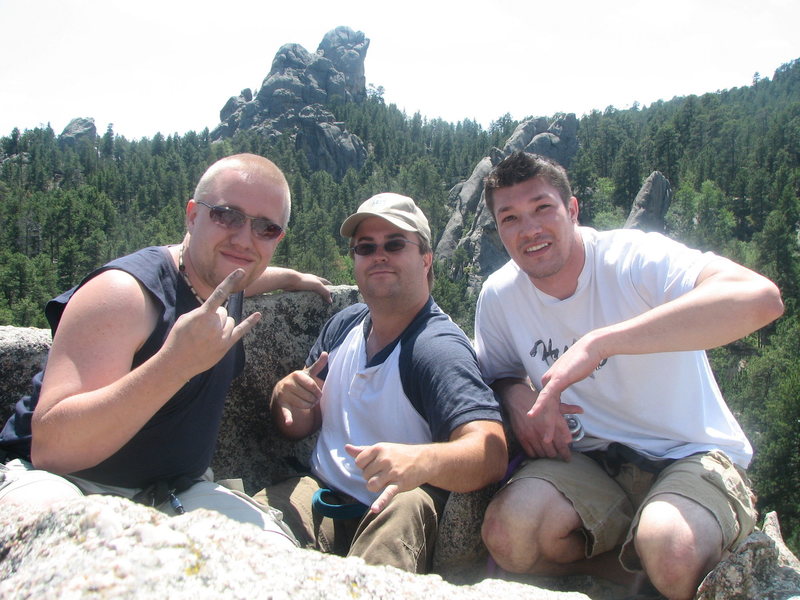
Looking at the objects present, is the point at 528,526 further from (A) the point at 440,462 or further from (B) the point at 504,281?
(B) the point at 504,281

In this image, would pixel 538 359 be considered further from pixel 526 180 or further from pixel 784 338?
pixel 784 338

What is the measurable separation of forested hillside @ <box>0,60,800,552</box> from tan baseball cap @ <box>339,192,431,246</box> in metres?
25.9

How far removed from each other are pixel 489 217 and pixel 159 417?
60627 millimetres

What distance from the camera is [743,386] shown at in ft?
114

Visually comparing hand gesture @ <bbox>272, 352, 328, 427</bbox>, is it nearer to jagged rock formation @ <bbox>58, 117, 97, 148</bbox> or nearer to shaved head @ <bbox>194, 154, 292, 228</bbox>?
shaved head @ <bbox>194, 154, 292, 228</bbox>

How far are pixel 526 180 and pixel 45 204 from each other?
9270 centimetres

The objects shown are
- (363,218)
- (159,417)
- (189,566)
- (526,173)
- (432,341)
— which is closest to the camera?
(189,566)

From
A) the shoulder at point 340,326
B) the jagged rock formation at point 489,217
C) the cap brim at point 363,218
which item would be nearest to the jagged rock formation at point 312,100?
the jagged rock formation at point 489,217

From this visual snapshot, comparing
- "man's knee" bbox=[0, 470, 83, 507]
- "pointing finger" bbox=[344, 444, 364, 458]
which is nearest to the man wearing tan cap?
"pointing finger" bbox=[344, 444, 364, 458]

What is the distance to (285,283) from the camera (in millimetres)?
4094

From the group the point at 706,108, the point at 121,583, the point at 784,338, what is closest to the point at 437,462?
the point at 121,583

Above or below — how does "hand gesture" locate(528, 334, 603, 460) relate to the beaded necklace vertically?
below

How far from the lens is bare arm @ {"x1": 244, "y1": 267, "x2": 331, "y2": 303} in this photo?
3.88 meters

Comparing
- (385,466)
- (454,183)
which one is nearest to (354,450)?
(385,466)
